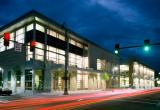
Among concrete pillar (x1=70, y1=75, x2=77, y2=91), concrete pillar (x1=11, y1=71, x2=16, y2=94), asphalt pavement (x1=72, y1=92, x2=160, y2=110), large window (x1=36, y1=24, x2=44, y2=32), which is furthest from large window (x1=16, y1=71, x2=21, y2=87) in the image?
asphalt pavement (x1=72, y1=92, x2=160, y2=110)

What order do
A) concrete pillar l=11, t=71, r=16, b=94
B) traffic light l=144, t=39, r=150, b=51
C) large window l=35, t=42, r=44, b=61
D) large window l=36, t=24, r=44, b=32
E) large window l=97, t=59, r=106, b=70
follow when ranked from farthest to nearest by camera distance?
large window l=97, t=59, r=106, b=70, concrete pillar l=11, t=71, r=16, b=94, large window l=36, t=24, r=44, b=32, large window l=35, t=42, r=44, b=61, traffic light l=144, t=39, r=150, b=51

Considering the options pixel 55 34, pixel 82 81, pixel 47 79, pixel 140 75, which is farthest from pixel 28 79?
pixel 140 75

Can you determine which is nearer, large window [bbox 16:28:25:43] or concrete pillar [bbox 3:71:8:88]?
large window [bbox 16:28:25:43]

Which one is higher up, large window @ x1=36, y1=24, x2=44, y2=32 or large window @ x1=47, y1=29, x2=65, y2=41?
large window @ x1=36, y1=24, x2=44, y2=32

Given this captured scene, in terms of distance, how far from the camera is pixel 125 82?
98.9 metres

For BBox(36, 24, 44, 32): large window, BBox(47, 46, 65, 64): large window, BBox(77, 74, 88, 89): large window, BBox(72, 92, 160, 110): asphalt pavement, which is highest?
BBox(36, 24, 44, 32): large window

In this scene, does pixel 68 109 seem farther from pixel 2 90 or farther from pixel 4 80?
pixel 4 80

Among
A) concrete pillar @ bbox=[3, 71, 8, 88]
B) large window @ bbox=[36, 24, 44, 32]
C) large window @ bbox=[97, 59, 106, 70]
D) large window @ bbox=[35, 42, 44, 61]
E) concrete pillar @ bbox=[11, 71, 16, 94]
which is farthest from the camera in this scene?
large window @ bbox=[97, 59, 106, 70]

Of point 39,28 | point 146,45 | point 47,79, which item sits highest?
point 39,28

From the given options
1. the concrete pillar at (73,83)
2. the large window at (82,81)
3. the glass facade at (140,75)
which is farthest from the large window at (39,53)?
the glass facade at (140,75)

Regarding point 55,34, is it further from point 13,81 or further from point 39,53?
point 13,81

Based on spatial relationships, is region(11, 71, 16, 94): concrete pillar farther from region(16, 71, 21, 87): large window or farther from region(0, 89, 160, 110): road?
region(0, 89, 160, 110): road

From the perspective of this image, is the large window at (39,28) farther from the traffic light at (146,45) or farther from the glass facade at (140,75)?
the glass facade at (140,75)

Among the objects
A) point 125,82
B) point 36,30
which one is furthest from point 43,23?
point 125,82
